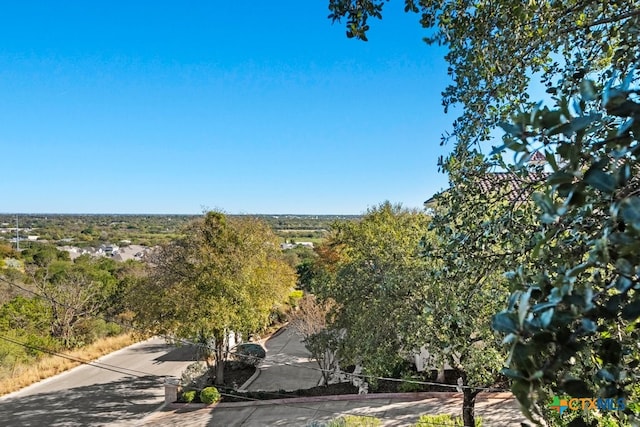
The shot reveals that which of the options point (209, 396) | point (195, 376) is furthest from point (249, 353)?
point (209, 396)

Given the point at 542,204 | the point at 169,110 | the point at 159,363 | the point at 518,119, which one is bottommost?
the point at 159,363

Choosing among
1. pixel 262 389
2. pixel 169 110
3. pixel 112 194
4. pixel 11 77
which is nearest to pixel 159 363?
pixel 262 389

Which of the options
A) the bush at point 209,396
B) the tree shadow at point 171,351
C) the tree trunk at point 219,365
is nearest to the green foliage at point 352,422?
the bush at point 209,396

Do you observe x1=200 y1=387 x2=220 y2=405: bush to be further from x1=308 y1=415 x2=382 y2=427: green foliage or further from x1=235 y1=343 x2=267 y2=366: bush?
x1=308 y1=415 x2=382 y2=427: green foliage

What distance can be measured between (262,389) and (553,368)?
1231cm

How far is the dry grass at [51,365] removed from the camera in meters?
12.7

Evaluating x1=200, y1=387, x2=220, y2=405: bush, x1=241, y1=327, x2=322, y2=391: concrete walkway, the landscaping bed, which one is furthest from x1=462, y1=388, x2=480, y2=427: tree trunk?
x1=200, y1=387, x2=220, y2=405: bush

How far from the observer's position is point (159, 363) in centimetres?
1484

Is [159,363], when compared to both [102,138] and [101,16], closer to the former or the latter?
[101,16]

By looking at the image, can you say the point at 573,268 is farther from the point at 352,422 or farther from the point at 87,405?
the point at 87,405

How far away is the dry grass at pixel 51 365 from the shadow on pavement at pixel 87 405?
132cm

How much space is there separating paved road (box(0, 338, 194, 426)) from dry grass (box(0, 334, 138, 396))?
1.20 feet

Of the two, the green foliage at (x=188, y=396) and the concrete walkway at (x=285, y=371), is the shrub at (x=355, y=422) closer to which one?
the concrete walkway at (x=285, y=371)

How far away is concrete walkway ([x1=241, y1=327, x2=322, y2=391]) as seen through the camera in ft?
38.9
